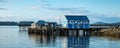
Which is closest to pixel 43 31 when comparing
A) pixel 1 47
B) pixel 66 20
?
pixel 66 20

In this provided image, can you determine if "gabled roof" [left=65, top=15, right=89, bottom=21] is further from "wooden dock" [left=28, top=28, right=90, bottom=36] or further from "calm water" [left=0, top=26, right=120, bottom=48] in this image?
"calm water" [left=0, top=26, right=120, bottom=48]

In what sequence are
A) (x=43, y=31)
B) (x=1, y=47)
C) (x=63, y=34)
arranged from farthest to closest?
(x=43, y=31) < (x=63, y=34) < (x=1, y=47)

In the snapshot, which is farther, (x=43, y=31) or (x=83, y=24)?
(x=43, y=31)

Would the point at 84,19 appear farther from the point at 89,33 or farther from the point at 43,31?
the point at 43,31

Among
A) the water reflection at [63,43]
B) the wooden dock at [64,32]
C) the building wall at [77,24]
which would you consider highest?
the building wall at [77,24]

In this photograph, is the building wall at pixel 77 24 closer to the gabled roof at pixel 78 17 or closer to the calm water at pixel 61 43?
the gabled roof at pixel 78 17

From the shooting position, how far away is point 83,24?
93.9m

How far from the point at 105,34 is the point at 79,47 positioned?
140 feet

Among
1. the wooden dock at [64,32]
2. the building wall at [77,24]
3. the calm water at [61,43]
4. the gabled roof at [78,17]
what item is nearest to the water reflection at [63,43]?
the calm water at [61,43]

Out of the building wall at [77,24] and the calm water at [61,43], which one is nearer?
the calm water at [61,43]

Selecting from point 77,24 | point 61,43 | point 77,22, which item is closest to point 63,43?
point 61,43

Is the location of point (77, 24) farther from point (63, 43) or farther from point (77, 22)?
point (63, 43)

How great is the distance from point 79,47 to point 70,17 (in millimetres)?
40394

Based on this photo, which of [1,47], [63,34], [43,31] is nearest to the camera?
[1,47]
